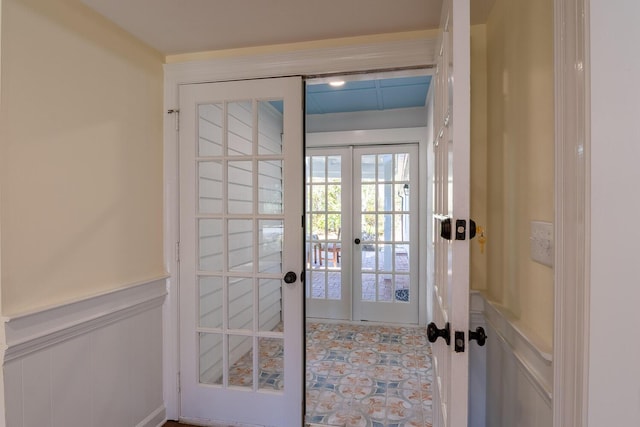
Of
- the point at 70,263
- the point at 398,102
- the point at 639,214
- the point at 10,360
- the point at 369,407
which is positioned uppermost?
the point at 398,102

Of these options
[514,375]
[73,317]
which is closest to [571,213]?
[514,375]

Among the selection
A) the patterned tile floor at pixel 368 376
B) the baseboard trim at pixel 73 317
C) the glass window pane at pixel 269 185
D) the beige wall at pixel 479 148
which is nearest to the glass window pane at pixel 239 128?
the glass window pane at pixel 269 185

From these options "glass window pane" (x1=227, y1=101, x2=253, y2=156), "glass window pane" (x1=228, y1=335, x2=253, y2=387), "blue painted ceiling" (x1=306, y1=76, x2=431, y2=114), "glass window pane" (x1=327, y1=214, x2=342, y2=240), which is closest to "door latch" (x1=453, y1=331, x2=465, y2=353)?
"glass window pane" (x1=228, y1=335, x2=253, y2=387)

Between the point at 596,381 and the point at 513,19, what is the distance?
1243mm

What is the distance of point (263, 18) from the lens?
1.55m

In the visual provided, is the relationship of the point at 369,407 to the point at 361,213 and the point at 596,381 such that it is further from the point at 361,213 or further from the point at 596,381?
the point at 361,213

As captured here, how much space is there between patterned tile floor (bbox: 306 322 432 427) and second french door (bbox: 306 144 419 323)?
267mm

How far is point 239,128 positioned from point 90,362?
138 cm

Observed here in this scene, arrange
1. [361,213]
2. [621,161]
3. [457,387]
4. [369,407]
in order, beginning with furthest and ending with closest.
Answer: [361,213] < [369,407] < [457,387] < [621,161]

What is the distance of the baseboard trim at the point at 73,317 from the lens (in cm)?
118

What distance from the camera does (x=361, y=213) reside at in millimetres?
3666

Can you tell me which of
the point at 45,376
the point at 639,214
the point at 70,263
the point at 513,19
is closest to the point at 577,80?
the point at 639,214

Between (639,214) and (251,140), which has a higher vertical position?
(251,140)

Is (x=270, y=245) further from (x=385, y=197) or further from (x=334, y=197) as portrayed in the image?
(x=385, y=197)
